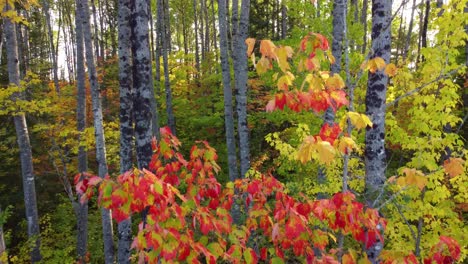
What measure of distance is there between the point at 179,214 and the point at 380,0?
3.79 meters

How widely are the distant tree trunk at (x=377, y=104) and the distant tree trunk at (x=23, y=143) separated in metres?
8.94

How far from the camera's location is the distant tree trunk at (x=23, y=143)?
9047 mm

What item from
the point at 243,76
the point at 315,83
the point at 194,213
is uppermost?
the point at 243,76

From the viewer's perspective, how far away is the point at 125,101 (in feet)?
19.9

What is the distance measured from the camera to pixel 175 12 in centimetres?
3058

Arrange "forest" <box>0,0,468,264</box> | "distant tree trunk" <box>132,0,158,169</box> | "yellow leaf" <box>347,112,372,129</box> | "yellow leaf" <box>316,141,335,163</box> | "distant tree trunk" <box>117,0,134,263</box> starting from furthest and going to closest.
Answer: "distant tree trunk" <box>117,0,134,263</box> → "distant tree trunk" <box>132,0,158,169</box> → "forest" <box>0,0,468,264</box> → "yellow leaf" <box>347,112,372,129</box> → "yellow leaf" <box>316,141,335,163</box>

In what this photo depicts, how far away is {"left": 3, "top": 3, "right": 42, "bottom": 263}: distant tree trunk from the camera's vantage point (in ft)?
29.7

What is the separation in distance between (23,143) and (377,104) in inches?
371

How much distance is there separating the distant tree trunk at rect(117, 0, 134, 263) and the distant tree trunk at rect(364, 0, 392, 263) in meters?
3.91

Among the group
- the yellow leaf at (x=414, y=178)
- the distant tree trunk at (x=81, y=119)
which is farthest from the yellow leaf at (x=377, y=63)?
the distant tree trunk at (x=81, y=119)

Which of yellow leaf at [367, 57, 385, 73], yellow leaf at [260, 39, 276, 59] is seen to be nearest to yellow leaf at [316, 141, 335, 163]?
yellow leaf at [260, 39, 276, 59]

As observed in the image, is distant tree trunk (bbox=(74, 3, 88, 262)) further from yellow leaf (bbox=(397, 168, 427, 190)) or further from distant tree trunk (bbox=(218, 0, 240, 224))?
yellow leaf (bbox=(397, 168, 427, 190))

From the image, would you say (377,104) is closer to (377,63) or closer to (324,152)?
(377,63)

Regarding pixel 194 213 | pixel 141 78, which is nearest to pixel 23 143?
pixel 141 78
